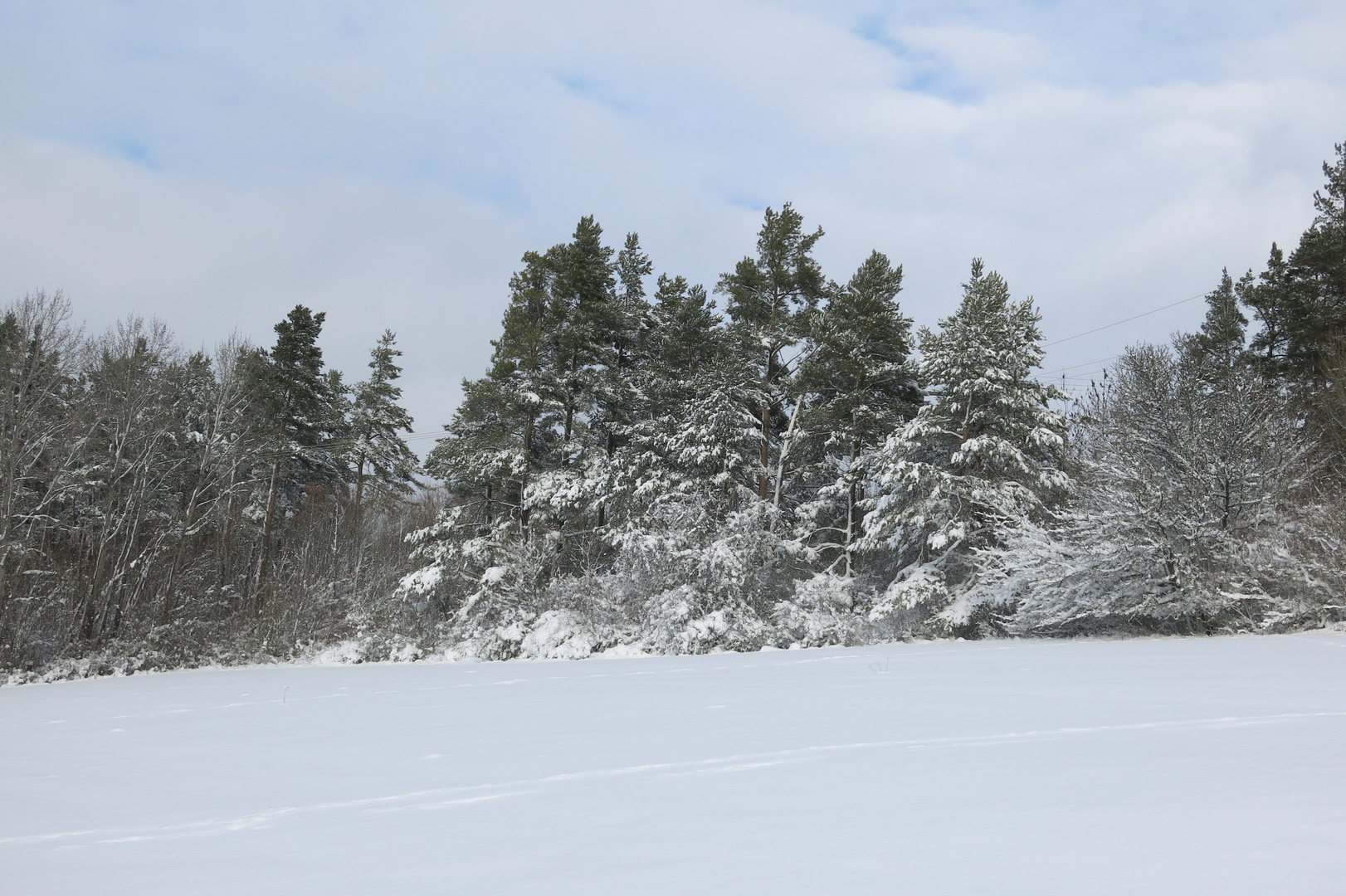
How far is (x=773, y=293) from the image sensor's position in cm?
2702

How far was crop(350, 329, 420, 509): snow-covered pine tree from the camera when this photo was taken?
37438mm

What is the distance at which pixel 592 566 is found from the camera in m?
25.5

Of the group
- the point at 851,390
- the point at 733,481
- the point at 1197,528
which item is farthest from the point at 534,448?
the point at 1197,528

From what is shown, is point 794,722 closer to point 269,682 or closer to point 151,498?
point 269,682

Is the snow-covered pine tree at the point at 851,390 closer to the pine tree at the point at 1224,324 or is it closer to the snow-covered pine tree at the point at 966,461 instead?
the snow-covered pine tree at the point at 966,461

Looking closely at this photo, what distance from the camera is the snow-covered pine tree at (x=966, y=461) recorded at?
2056 centimetres

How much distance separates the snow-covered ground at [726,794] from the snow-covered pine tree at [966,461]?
A: 39.5 feet

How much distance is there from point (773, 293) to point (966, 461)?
914 cm

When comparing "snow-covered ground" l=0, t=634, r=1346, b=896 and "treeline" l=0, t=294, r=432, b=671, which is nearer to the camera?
"snow-covered ground" l=0, t=634, r=1346, b=896

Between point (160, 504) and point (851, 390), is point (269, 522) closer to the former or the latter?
point (160, 504)

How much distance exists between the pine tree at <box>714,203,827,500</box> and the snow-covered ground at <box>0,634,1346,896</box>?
17721 millimetres

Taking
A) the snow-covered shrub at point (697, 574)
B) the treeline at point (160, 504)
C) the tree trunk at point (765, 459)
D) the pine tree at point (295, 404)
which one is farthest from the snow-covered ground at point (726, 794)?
the pine tree at point (295, 404)

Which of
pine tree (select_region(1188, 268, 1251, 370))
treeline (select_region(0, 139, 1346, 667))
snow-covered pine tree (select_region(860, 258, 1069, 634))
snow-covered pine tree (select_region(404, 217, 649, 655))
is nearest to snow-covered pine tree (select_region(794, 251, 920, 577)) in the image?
treeline (select_region(0, 139, 1346, 667))

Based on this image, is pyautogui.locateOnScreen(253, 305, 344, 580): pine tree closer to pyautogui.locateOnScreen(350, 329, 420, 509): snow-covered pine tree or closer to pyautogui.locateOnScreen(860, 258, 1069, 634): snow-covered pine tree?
pyautogui.locateOnScreen(350, 329, 420, 509): snow-covered pine tree
